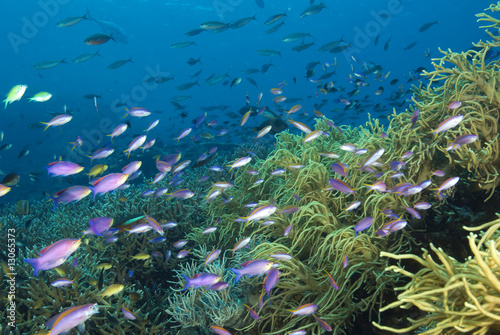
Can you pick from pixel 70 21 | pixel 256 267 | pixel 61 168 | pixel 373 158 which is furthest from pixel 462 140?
pixel 70 21

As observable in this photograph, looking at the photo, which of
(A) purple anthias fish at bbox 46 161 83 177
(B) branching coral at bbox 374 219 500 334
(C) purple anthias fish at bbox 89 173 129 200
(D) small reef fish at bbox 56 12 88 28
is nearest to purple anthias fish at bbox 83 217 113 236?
(C) purple anthias fish at bbox 89 173 129 200

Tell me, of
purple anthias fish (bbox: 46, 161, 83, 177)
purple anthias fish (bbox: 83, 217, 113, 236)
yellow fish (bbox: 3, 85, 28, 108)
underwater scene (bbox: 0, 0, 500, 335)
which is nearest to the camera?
underwater scene (bbox: 0, 0, 500, 335)

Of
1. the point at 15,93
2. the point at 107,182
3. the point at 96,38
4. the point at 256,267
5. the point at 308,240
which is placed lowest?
the point at 308,240

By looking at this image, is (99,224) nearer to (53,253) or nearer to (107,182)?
(107,182)

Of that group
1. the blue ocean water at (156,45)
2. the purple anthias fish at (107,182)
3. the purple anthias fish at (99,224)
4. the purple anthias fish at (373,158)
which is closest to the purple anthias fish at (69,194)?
the purple anthias fish at (107,182)

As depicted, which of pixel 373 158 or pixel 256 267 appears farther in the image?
pixel 373 158

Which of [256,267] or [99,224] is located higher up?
[256,267]

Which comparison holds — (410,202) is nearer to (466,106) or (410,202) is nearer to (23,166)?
(466,106)

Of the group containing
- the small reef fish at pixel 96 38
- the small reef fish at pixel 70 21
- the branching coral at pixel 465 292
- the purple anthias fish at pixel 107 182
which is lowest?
the purple anthias fish at pixel 107 182

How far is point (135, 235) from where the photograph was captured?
5082 millimetres

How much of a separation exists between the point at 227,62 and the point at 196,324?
104 metres

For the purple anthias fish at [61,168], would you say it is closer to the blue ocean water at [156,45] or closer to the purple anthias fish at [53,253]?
the purple anthias fish at [53,253]

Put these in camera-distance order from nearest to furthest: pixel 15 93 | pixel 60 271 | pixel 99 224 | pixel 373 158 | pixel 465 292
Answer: pixel 465 292
pixel 373 158
pixel 99 224
pixel 60 271
pixel 15 93

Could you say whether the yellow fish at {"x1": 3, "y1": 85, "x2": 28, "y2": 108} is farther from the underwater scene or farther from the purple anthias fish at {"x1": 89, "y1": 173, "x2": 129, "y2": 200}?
the purple anthias fish at {"x1": 89, "y1": 173, "x2": 129, "y2": 200}
